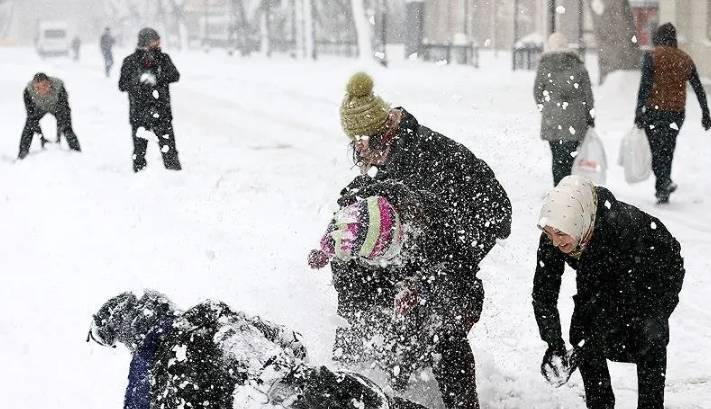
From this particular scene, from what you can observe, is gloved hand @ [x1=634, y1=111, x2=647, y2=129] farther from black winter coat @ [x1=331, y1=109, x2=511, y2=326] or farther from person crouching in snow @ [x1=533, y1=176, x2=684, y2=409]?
person crouching in snow @ [x1=533, y1=176, x2=684, y2=409]

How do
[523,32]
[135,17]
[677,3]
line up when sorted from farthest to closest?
[135,17] < [523,32] < [677,3]

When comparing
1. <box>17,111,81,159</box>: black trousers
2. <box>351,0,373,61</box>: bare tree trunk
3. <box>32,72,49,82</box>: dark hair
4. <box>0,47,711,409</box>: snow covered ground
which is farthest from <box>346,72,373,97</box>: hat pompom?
<box>351,0,373,61</box>: bare tree trunk

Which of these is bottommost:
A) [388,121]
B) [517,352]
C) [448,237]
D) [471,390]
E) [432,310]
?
[517,352]

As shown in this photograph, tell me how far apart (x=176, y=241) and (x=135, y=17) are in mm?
63689

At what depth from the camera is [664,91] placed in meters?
9.30

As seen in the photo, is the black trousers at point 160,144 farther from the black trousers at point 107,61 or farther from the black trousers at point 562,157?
the black trousers at point 107,61

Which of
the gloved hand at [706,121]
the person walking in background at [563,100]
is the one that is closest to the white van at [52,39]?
the person walking in background at [563,100]

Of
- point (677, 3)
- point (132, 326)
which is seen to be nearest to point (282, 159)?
point (132, 326)

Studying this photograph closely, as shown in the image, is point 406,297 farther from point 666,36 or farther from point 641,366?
point 666,36

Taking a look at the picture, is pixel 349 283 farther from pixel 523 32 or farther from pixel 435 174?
pixel 523 32

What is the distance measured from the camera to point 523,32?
39906mm

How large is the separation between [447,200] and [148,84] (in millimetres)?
6985

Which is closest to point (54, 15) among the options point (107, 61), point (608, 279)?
point (107, 61)

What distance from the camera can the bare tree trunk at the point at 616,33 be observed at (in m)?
18.2
